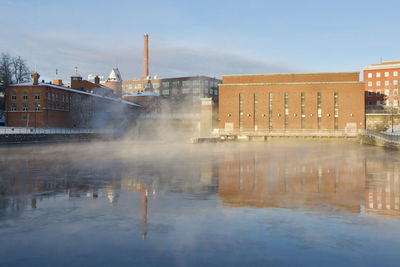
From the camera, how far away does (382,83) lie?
107438 mm

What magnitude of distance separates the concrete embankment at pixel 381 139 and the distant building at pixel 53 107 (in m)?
59.2

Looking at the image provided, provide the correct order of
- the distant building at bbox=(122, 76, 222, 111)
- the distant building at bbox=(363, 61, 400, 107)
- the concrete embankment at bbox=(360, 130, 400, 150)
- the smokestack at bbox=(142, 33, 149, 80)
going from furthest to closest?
the distant building at bbox=(122, 76, 222, 111) < the smokestack at bbox=(142, 33, 149, 80) < the distant building at bbox=(363, 61, 400, 107) < the concrete embankment at bbox=(360, 130, 400, 150)

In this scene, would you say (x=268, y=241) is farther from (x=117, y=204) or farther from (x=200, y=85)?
(x=200, y=85)

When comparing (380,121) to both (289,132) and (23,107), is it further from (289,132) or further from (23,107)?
(23,107)

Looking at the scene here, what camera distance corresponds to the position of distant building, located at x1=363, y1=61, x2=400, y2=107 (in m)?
Answer: 106

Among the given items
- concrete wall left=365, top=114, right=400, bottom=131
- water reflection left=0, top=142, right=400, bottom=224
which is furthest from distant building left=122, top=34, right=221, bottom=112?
water reflection left=0, top=142, right=400, bottom=224

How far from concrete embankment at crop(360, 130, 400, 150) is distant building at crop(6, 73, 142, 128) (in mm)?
59230

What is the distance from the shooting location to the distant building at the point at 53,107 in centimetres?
7350

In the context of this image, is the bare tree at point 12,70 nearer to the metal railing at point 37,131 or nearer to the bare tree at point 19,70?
the bare tree at point 19,70

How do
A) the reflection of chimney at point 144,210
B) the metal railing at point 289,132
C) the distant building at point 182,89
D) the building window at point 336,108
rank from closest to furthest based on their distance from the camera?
the reflection of chimney at point 144,210, the metal railing at point 289,132, the building window at point 336,108, the distant building at point 182,89

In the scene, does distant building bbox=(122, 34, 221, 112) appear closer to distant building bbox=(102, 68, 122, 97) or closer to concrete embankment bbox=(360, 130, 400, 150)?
distant building bbox=(102, 68, 122, 97)

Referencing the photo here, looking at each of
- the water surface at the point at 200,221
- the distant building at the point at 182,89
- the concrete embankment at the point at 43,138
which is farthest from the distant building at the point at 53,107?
the water surface at the point at 200,221

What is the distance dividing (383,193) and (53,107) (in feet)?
236

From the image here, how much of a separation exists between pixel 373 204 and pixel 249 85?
75.4m
